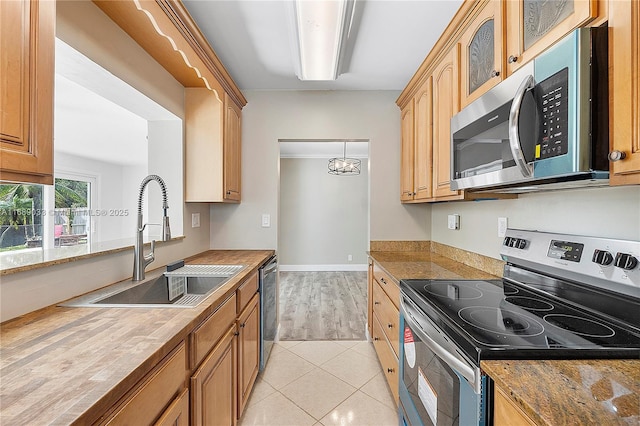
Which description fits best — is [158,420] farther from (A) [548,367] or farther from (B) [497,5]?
(B) [497,5]

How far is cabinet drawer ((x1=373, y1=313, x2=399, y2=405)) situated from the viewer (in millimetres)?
1812

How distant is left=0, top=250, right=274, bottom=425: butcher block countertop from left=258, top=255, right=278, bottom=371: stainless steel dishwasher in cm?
105

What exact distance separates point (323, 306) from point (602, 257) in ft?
10.8

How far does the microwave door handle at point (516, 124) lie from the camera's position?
1033 millimetres

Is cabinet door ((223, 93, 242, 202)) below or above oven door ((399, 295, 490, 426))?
above

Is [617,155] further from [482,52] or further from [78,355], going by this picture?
[78,355]

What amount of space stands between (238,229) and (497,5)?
2.48 meters

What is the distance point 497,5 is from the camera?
1341 mm

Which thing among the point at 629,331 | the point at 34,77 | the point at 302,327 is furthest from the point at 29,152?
the point at 302,327

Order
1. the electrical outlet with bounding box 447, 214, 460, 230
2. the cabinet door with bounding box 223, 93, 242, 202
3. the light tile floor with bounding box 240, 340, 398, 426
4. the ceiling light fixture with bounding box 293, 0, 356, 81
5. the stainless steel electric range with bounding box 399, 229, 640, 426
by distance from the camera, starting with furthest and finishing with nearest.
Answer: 1. the cabinet door with bounding box 223, 93, 242, 202
2. the electrical outlet with bounding box 447, 214, 460, 230
3. the light tile floor with bounding box 240, 340, 398, 426
4. the ceiling light fixture with bounding box 293, 0, 356, 81
5. the stainless steel electric range with bounding box 399, 229, 640, 426

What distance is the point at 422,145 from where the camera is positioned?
2.34 m

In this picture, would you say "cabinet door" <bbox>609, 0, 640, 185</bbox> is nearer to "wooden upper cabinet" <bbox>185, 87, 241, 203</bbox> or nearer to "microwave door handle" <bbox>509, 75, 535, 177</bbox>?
"microwave door handle" <bbox>509, 75, 535, 177</bbox>

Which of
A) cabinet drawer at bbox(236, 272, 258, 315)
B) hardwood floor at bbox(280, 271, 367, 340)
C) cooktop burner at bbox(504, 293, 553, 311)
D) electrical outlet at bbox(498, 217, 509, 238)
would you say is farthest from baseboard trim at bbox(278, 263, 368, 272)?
cooktop burner at bbox(504, 293, 553, 311)

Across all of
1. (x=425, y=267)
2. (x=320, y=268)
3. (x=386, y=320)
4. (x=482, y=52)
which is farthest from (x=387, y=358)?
(x=320, y=268)
